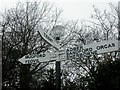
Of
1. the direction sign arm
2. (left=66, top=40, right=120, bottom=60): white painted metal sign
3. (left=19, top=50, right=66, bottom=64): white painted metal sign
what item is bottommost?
(left=19, top=50, right=66, bottom=64): white painted metal sign

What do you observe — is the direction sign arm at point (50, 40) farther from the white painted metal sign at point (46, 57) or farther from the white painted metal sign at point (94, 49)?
the white painted metal sign at point (94, 49)

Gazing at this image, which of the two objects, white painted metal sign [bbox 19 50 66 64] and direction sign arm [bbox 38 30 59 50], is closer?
white painted metal sign [bbox 19 50 66 64]

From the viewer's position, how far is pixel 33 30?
70.6 ft

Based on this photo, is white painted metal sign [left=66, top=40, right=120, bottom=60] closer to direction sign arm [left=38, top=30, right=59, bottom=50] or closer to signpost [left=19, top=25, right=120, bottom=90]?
signpost [left=19, top=25, right=120, bottom=90]

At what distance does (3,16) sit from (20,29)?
5.07ft

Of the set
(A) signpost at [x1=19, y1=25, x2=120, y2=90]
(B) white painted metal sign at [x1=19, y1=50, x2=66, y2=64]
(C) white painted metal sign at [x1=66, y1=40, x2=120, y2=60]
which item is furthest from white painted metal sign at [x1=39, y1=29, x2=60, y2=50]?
(C) white painted metal sign at [x1=66, y1=40, x2=120, y2=60]

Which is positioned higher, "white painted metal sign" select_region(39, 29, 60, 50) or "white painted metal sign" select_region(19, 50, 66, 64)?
"white painted metal sign" select_region(39, 29, 60, 50)

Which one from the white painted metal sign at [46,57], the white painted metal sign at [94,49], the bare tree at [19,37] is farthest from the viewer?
Result: the bare tree at [19,37]

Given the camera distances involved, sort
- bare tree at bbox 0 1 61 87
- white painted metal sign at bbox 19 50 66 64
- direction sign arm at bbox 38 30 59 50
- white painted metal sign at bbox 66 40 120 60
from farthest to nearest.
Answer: bare tree at bbox 0 1 61 87 → direction sign arm at bbox 38 30 59 50 → white painted metal sign at bbox 19 50 66 64 → white painted metal sign at bbox 66 40 120 60

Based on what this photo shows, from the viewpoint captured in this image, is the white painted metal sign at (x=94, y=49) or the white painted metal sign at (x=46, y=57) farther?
the white painted metal sign at (x=46, y=57)

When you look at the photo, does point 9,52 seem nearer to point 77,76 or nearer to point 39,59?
point 77,76

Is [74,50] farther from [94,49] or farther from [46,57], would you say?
[46,57]

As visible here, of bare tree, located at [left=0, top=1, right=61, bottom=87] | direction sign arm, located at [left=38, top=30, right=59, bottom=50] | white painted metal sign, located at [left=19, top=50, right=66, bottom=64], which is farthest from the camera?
bare tree, located at [left=0, top=1, right=61, bottom=87]

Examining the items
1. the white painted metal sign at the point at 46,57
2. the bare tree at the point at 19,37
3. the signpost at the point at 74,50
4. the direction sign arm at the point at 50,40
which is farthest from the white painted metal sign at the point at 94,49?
the bare tree at the point at 19,37
